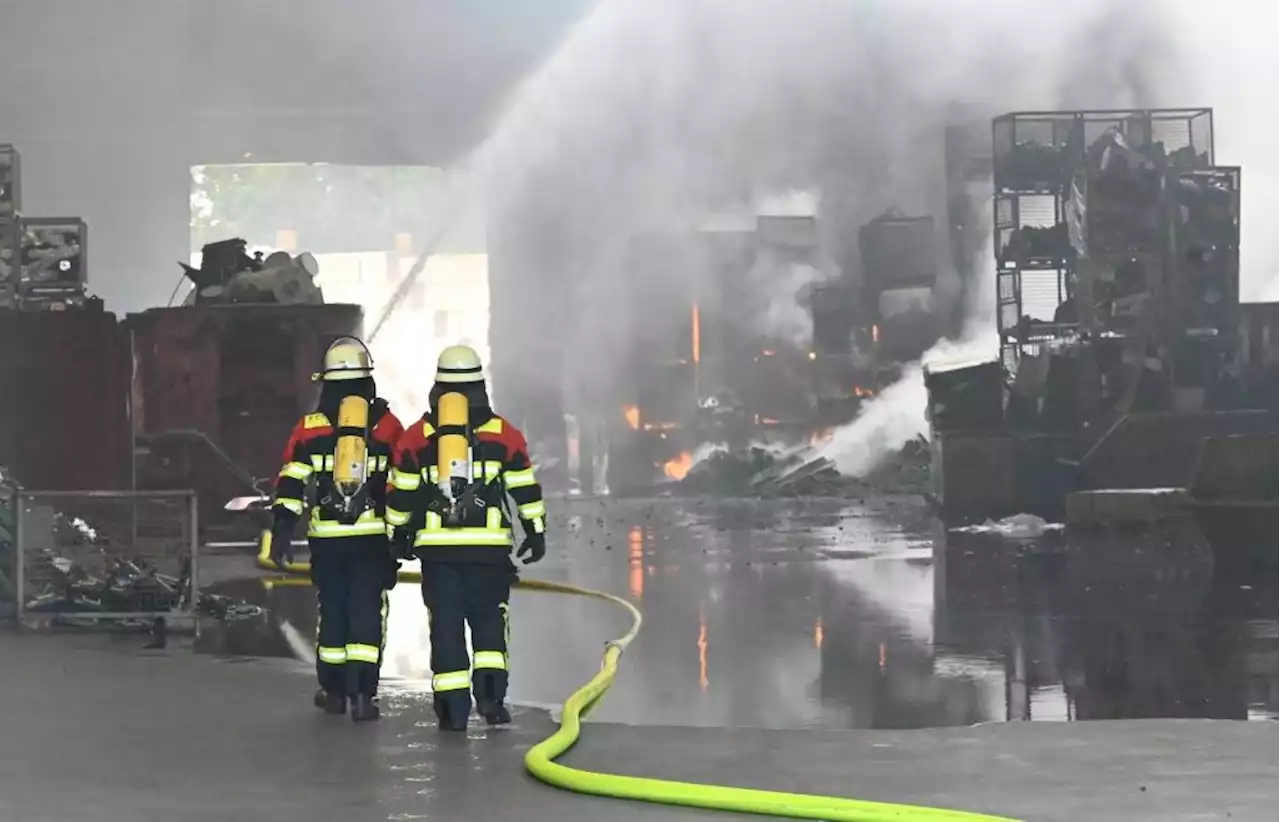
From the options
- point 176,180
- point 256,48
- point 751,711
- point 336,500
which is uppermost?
point 256,48

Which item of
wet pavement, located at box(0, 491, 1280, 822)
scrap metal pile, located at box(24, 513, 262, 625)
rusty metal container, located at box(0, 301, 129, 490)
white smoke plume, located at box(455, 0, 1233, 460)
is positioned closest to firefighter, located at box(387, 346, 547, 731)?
wet pavement, located at box(0, 491, 1280, 822)

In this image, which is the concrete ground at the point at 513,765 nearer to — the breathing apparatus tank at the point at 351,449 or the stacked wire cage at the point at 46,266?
the breathing apparatus tank at the point at 351,449

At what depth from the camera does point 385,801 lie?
4.91 metres

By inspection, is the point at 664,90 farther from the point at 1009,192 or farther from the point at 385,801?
the point at 385,801

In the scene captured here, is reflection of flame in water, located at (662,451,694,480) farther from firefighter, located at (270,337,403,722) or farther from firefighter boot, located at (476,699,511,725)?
firefighter boot, located at (476,699,511,725)

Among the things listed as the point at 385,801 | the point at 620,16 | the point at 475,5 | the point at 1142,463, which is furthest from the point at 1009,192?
the point at 385,801

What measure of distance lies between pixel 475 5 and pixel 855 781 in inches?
682

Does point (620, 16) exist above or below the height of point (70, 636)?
above

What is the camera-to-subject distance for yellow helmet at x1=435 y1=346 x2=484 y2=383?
632 centimetres

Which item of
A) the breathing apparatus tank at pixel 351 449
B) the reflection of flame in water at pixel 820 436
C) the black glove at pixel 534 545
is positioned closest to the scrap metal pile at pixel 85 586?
the breathing apparatus tank at pixel 351 449

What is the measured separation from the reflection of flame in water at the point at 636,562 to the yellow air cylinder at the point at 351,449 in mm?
6415

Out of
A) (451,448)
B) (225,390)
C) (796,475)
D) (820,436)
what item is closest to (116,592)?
Result: (451,448)

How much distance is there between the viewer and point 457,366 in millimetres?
6320

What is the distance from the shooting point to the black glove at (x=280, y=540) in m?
6.82
